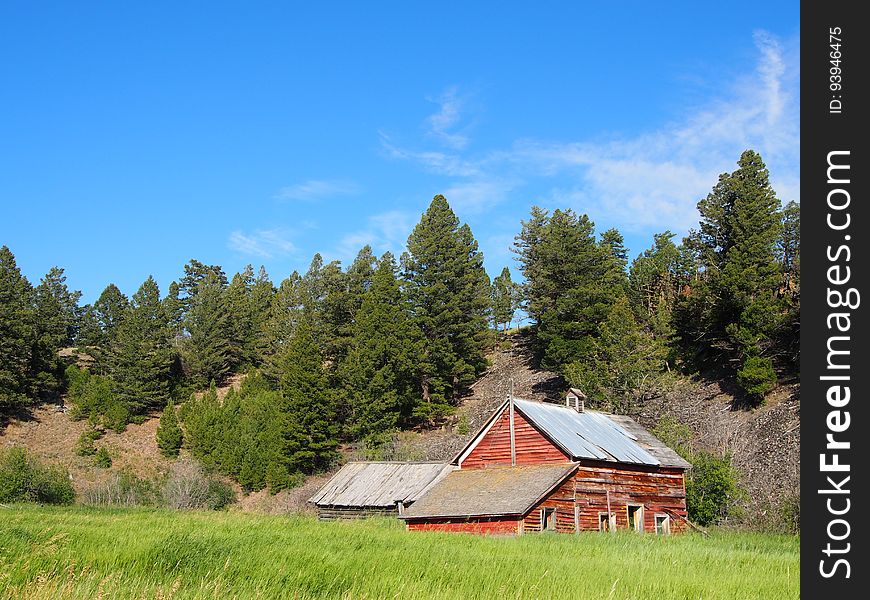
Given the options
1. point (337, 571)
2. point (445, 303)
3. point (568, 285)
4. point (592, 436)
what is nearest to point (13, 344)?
point (445, 303)

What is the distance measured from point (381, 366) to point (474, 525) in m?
30.3

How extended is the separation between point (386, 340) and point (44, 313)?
44.7 meters

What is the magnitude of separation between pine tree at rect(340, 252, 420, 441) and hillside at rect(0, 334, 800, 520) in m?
2.30

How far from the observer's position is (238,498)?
2271 inches

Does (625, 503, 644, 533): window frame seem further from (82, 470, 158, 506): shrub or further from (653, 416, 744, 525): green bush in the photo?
(82, 470, 158, 506): shrub

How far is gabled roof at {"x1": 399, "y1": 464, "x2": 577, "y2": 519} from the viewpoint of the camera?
28.8 metres

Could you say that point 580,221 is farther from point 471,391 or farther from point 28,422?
point 28,422

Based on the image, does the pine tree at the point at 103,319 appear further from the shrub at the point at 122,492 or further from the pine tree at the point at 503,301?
the pine tree at the point at 503,301

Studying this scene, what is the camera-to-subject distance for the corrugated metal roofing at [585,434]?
107 ft

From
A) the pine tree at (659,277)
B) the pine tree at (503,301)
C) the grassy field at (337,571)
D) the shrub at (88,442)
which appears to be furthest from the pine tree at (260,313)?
the grassy field at (337,571)

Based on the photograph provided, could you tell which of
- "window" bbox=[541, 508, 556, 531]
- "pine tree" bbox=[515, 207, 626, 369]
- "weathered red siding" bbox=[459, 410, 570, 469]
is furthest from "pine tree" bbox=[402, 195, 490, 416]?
"window" bbox=[541, 508, 556, 531]

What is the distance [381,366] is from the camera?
195ft

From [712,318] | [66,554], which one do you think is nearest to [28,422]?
[712,318]

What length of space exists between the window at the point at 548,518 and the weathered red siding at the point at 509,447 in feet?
8.38
